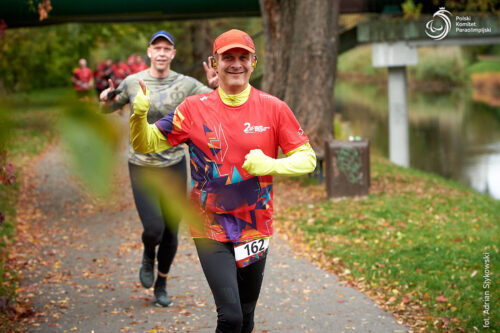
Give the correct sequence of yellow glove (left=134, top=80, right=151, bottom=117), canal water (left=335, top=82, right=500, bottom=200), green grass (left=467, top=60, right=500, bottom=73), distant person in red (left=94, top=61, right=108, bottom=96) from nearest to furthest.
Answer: distant person in red (left=94, top=61, right=108, bottom=96), yellow glove (left=134, top=80, right=151, bottom=117), canal water (left=335, top=82, right=500, bottom=200), green grass (left=467, top=60, right=500, bottom=73)

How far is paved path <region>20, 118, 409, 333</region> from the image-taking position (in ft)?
17.8

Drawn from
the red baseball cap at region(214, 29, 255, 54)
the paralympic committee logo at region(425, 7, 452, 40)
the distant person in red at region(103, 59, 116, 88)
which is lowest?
the distant person in red at region(103, 59, 116, 88)

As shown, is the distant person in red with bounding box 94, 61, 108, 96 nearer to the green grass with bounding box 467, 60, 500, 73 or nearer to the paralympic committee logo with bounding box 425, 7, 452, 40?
the paralympic committee logo with bounding box 425, 7, 452, 40

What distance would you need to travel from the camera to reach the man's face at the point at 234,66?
345cm

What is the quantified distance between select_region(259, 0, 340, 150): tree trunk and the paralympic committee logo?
13.4 feet

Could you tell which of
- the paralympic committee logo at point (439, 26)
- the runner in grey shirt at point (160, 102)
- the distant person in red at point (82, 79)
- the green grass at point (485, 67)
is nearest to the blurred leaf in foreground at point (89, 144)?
the distant person in red at point (82, 79)

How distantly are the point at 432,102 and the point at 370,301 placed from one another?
38.7 meters

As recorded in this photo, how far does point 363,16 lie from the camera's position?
2066 centimetres

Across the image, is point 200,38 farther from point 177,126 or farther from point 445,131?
point 177,126

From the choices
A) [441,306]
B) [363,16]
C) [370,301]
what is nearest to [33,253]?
[370,301]

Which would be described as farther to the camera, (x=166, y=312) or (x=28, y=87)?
(x=166, y=312)

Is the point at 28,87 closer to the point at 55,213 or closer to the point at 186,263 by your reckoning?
the point at 186,263

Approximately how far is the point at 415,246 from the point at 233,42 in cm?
510

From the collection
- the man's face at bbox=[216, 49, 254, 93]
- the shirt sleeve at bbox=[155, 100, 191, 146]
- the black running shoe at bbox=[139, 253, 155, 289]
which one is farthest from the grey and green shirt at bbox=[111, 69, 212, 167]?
the man's face at bbox=[216, 49, 254, 93]
